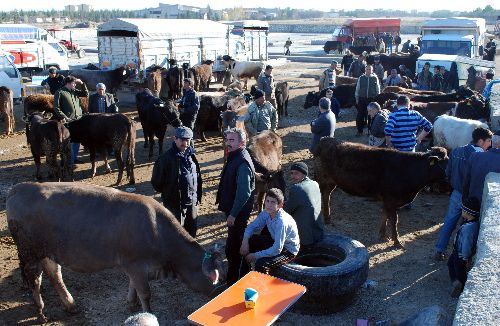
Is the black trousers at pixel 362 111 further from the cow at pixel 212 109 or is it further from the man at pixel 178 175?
the man at pixel 178 175

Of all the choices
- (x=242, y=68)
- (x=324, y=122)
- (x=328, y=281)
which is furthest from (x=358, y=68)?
(x=328, y=281)

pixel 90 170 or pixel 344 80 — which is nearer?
pixel 90 170

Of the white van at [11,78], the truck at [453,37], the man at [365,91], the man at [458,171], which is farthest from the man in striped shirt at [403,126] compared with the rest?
the truck at [453,37]

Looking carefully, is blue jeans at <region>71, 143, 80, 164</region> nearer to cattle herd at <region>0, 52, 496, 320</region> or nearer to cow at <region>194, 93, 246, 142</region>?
cattle herd at <region>0, 52, 496, 320</region>

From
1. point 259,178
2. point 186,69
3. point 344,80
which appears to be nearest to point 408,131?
point 259,178

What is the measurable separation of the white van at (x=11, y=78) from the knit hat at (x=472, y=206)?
48.3ft

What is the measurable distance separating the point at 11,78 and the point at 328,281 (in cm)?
1440

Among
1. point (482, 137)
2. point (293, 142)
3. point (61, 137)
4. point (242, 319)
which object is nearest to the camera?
point (242, 319)

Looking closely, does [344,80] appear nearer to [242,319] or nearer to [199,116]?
[199,116]

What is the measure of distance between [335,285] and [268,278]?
3.09ft

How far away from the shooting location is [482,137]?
6418 millimetres

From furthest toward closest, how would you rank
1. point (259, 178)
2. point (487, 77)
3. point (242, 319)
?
point (487, 77) → point (259, 178) → point (242, 319)

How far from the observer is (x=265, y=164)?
26.8ft

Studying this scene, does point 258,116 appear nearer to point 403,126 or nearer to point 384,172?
point 403,126
